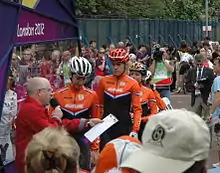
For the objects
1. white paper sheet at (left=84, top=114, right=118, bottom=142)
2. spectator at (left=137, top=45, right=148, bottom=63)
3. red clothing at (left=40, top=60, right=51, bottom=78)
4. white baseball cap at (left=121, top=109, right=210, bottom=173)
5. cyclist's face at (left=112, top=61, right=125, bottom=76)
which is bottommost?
spectator at (left=137, top=45, right=148, bottom=63)

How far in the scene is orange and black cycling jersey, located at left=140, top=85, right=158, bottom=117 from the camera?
999 centimetres

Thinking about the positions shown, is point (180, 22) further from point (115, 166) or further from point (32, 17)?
point (115, 166)

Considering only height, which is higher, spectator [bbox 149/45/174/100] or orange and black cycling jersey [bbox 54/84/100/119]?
orange and black cycling jersey [bbox 54/84/100/119]

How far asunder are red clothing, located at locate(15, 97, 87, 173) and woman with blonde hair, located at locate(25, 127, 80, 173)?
9.36 feet

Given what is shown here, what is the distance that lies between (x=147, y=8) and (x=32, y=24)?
37.0 meters

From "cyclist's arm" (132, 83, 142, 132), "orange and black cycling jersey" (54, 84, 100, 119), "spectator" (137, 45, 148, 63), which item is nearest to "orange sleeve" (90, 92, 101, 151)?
"orange and black cycling jersey" (54, 84, 100, 119)

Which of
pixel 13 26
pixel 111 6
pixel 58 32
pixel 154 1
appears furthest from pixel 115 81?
pixel 154 1

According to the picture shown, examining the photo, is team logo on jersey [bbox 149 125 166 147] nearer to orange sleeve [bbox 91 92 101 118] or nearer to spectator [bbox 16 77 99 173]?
spectator [bbox 16 77 99 173]

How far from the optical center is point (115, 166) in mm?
3580

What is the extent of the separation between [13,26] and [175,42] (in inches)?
1379

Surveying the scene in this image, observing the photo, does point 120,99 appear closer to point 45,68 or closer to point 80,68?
point 80,68

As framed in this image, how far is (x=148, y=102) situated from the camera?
1008 cm

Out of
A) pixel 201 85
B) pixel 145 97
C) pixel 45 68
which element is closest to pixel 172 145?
pixel 145 97

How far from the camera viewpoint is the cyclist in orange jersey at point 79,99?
768cm
